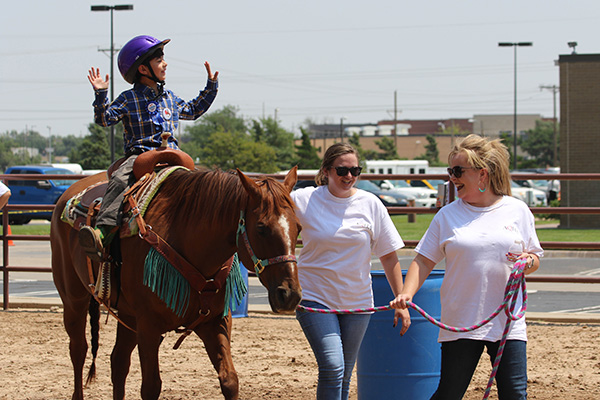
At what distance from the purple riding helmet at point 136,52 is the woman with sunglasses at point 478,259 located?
237 cm

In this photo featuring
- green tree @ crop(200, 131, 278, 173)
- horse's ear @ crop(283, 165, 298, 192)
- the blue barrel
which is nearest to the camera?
horse's ear @ crop(283, 165, 298, 192)

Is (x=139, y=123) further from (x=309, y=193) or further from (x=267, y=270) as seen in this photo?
(x=267, y=270)

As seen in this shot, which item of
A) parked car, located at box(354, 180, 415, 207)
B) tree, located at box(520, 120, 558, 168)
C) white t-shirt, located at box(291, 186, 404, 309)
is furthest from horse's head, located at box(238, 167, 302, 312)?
tree, located at box(520, 120, 558, 168)

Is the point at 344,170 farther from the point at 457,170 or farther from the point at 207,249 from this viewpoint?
the point at 207,249

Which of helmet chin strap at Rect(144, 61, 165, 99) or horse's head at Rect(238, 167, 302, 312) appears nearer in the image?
horse's head at Rect(238, 167, 302, 312)

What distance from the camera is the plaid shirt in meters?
5.16

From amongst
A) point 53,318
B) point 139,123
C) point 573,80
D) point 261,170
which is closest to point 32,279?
point 53,318

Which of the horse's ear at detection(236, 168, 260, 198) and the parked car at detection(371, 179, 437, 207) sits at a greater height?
the horse's ear at detection(236, 168, 260, 198)

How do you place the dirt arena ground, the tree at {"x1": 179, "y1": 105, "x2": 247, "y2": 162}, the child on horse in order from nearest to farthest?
the child on horse < the dirt arena ground < the tree at {"x1": 179, "y1": 105, "x2": 247, "y2": 162}

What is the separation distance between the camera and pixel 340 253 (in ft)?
14.1

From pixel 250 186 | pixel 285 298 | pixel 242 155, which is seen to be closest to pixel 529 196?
pixel 242 155

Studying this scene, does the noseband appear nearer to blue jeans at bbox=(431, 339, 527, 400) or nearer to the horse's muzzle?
the horse's muzzle

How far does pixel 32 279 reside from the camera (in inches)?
547

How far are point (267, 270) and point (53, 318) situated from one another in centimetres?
627
